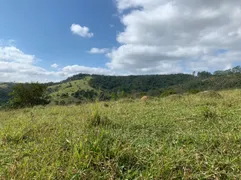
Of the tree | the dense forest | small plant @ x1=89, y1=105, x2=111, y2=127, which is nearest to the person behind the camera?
small plant @ x1=89, y1=105, x2=111, y2=127

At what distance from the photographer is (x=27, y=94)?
24484mm

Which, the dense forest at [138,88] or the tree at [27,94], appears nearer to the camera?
the dense forest at [138,88]

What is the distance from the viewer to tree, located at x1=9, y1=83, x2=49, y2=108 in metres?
24.0

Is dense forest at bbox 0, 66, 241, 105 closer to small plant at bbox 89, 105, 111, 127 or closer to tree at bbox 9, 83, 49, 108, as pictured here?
small plant at bbox 89, 105, 111, 127

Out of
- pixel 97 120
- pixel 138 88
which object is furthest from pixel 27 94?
pixel 138 88

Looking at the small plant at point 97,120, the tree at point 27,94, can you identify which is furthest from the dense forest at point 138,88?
the tree at point 27,94

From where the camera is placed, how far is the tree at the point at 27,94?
24.0 metres

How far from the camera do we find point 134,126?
3.76m

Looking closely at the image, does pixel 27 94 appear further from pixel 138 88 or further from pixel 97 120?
pixel 138 88

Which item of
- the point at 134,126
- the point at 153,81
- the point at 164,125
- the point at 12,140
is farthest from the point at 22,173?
the point at 153,81

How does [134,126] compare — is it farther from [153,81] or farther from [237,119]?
[153,81]

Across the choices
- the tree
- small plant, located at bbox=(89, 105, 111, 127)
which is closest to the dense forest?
small plant, located at bbox=(89, 105, 111, 127)

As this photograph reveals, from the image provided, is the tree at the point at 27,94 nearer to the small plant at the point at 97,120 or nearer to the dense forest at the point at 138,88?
the dense forest at the point at 138,88

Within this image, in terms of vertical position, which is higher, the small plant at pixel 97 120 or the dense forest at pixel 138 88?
the dense forest at pixel 138 88
